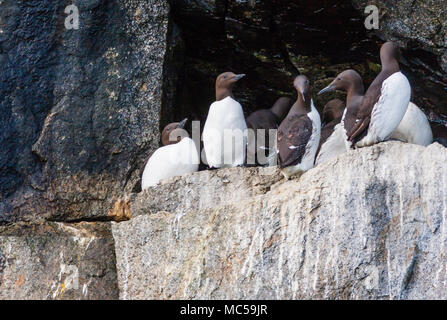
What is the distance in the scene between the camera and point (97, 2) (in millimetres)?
7863

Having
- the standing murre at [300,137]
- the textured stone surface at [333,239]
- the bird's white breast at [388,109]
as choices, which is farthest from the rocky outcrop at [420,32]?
the textured stone surface at [333,239]

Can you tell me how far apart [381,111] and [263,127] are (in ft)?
6.43

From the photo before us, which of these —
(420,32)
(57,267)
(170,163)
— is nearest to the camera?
(57,267)

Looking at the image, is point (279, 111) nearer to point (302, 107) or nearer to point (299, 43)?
point (299, 43)

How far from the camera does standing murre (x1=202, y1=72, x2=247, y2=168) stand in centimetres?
752

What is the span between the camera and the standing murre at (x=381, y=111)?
6418mm

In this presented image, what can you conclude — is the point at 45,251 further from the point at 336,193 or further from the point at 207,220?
the point at 336,193

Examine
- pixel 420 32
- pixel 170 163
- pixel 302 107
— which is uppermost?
pixel 420 32

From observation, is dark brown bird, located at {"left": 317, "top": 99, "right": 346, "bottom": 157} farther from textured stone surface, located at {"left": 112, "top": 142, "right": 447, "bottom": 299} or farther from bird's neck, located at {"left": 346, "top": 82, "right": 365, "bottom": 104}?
textured stone surface, located at {"left": 112, "top": 142, "right": 447, "bottom": 299}

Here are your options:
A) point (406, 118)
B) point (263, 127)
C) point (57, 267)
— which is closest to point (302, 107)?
point (406, 118)

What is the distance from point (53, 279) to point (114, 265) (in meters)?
0.53

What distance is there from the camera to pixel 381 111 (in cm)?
642

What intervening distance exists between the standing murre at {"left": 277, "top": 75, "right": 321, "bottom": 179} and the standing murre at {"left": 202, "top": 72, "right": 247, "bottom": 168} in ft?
2.23

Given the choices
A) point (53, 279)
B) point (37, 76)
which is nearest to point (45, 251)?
point (53, 279)
